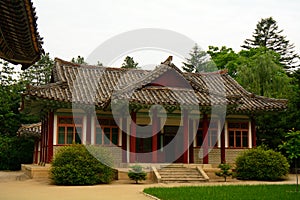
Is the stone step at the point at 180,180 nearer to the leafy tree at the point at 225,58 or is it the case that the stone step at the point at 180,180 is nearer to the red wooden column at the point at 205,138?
the red wooden column at the point at 205,138

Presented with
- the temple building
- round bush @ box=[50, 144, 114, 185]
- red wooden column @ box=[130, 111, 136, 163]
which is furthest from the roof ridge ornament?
round bush @ box=[50, 144, 114, 185]

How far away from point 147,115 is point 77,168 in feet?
17.8

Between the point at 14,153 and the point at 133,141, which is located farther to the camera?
the point at 14,153

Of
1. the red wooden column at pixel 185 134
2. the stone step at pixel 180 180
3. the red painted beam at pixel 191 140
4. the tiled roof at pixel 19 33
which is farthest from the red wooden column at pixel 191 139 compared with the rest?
the tiled roof at pixel 19 33

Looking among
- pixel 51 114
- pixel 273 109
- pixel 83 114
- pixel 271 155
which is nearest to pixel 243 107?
pixel 273 109

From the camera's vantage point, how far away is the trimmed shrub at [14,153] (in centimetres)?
3014

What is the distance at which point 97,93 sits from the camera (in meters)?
19.2

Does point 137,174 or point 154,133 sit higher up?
point 154,133

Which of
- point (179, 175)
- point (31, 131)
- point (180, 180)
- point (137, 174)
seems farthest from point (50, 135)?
point (31, 131)

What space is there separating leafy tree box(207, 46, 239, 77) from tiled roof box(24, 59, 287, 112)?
1217 cm

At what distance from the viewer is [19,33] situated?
24.4 ft

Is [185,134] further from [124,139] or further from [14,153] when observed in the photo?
[14,153]

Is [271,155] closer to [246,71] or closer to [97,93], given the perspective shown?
[97,93]

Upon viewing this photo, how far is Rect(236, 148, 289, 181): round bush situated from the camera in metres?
17.2
